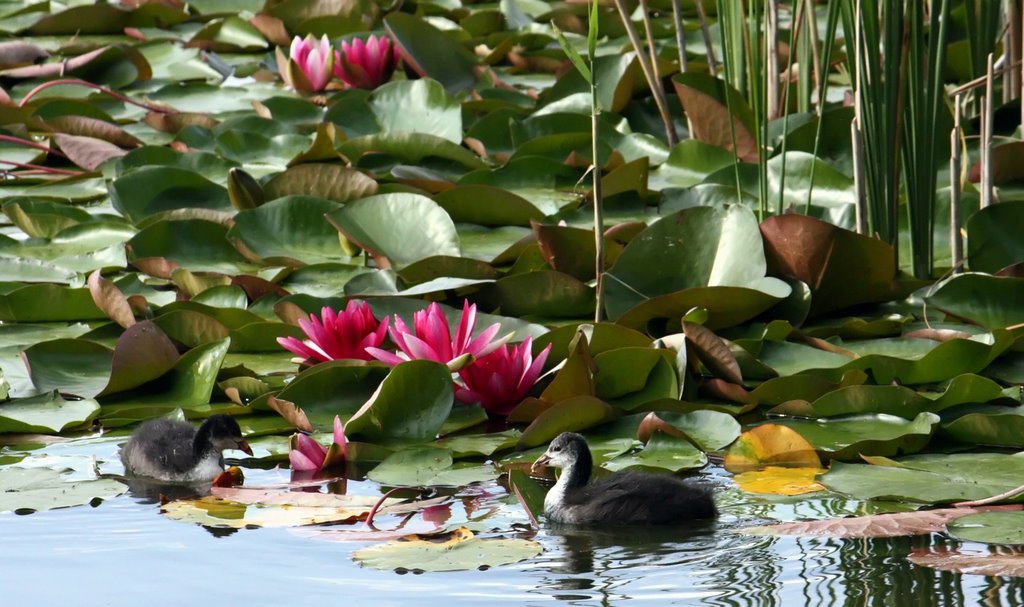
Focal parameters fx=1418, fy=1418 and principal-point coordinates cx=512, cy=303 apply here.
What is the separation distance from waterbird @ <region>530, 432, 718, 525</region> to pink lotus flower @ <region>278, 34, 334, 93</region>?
14.7ft

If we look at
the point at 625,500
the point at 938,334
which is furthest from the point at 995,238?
the point at 625,500

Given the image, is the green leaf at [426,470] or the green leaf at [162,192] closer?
the green leaf at [426,470]

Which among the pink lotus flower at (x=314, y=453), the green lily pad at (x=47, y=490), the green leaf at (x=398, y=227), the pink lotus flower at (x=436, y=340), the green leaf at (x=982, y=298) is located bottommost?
the green lily pad at (x=47, y=490)

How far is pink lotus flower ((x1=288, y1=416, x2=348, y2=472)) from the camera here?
3451 mm

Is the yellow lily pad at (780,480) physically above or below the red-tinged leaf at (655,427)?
below

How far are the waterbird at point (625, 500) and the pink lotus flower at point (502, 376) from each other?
574 mm

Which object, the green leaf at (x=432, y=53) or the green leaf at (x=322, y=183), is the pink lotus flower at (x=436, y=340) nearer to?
the green leaf at (x=322, y=183)

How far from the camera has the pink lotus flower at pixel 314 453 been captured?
345cm

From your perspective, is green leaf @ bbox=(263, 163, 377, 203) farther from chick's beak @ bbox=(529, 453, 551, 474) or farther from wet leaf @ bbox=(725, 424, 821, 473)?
wet leaf @ bbox=(725, 424, 821, 473)

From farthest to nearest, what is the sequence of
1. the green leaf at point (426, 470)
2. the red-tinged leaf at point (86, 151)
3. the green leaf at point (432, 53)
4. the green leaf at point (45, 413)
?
1. the green leaf at point (432, 53)
2. the red-tinged leaf at point (86, 151)
3. the green leaf at point (45, 413)
4. the green leaf at point (426, 470)

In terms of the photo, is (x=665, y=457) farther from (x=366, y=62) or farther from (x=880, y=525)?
(x=366, y=62)

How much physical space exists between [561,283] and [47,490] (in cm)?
176

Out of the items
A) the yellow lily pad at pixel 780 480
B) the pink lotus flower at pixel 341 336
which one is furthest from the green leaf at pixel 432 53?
the yellow lily pad at pixel 780 480

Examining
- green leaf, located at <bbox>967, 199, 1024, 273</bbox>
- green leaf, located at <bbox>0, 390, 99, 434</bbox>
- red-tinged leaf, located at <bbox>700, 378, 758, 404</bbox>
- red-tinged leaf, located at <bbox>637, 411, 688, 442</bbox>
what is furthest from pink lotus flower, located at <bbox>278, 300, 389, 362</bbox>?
green leaf, located at <bbox>967, 199, 1024, 273</bbox>
